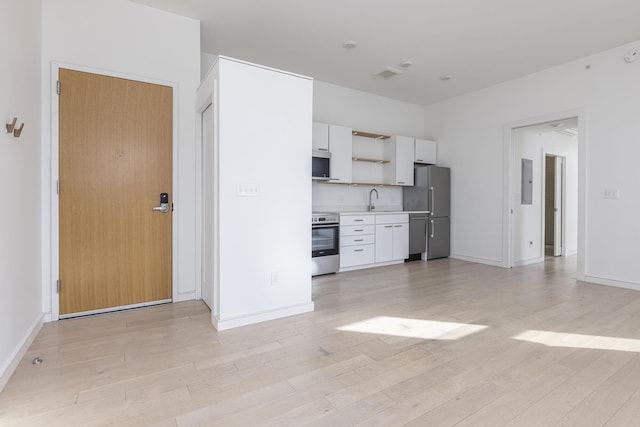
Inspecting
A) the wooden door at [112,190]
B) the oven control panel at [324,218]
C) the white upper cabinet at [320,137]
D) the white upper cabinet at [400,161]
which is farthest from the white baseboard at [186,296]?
the white upper cabinet at [400,161]

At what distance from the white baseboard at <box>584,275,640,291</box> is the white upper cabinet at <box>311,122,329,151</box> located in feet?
12.9

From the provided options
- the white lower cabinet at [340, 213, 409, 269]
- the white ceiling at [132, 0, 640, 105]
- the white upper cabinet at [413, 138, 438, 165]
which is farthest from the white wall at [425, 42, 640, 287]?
the white lower cabinet at [340, 213, 409, 269]

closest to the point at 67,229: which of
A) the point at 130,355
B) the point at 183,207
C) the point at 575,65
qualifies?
the point at 183,207

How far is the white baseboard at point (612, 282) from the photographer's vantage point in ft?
12.5

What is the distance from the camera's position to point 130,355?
84.7 inches

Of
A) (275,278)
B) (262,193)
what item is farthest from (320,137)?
(275,278)

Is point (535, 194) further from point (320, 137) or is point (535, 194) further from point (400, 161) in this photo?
point (320, 137)

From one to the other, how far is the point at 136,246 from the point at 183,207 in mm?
572

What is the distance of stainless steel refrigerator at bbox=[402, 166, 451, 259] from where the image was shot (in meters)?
5.70

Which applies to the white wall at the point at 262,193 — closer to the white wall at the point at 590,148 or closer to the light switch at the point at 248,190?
the light switch at the point at 248,190

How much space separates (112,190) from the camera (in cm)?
299

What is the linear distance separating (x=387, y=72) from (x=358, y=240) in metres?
2.57

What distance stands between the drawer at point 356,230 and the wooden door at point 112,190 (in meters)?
2.41

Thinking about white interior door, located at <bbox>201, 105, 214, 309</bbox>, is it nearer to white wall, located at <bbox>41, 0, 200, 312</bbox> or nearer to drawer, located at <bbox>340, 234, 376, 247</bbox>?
white wall, located at <bbox>41, 0, 200, 312</bbox>
